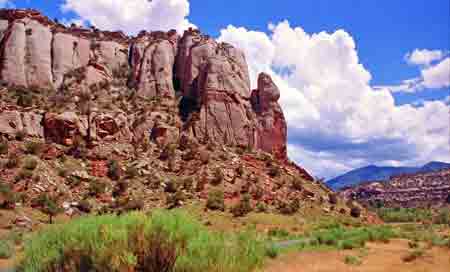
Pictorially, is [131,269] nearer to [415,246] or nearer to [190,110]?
[415,246]

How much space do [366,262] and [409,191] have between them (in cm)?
9886

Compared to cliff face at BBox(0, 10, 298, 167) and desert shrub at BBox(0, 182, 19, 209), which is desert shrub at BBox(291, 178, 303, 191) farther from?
desert shrub at BBox(0, 182, 19, 209)

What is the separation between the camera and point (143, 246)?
12.3 m

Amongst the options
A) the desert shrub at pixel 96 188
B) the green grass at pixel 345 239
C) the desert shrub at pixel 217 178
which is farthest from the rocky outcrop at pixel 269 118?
the green grass at pixel 345 239

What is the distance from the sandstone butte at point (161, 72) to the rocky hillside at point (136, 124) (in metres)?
0.14

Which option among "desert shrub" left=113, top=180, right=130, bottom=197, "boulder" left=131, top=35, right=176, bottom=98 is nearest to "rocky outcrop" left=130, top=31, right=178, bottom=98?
"boulder" left=131, top=35, right=176, bottom=98

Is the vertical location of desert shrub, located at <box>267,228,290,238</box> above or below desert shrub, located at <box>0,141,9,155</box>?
below

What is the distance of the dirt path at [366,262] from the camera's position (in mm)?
22719

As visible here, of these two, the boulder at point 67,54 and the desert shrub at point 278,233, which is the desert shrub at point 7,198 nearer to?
the desert shrub at point 278,233

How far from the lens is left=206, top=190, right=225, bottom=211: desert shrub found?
4288 cm

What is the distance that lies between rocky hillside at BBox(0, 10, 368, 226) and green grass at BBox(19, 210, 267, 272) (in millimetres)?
24588

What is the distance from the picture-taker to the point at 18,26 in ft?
194

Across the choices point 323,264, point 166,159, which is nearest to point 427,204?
point 166,159

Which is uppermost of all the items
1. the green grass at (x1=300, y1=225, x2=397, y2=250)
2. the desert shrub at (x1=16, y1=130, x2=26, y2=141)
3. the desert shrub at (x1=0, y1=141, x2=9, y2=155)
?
the desert shrub at (x1=16, y1=130, x2=26, y2=141)
